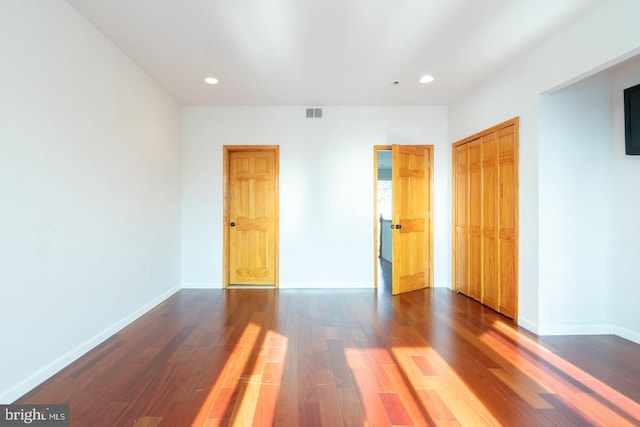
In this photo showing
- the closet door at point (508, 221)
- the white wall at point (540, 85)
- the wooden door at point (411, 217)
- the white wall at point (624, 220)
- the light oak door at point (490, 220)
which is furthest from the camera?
the wooden door at point (411, 217)

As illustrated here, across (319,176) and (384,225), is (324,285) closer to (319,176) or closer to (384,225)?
(319,176)

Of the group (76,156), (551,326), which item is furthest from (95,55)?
(551,326)

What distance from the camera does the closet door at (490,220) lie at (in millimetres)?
3502

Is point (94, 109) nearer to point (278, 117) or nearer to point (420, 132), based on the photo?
point (278, 117)

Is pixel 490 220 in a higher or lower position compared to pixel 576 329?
higher

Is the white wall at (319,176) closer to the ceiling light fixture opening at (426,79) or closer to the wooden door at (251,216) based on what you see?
the wooden door at (251,216)

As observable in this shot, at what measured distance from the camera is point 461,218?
167 inches

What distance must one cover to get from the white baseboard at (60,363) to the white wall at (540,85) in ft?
12.6

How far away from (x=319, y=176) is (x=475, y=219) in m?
2.16

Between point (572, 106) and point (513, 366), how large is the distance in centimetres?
235

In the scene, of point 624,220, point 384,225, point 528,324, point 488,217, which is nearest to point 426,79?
point 488,217
